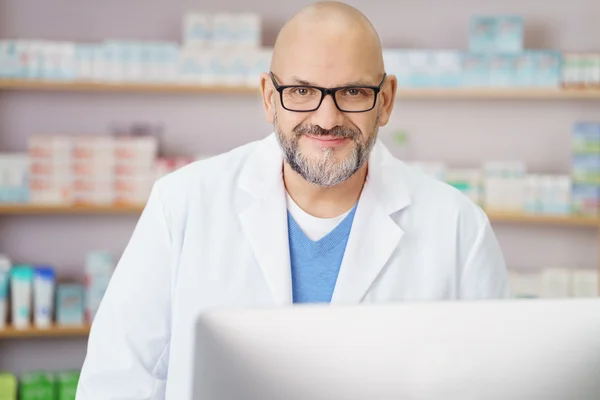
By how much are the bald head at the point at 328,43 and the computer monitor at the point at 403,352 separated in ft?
2.68

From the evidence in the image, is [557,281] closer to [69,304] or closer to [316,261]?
[69,304]

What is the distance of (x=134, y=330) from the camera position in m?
1.78

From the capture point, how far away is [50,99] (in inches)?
187

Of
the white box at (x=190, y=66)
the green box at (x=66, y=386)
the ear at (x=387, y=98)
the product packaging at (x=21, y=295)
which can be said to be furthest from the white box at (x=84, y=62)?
the ear at (x=387, y=98)

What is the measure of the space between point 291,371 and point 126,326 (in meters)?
0.94

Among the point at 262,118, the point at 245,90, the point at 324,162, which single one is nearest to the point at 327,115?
the point at 324,162

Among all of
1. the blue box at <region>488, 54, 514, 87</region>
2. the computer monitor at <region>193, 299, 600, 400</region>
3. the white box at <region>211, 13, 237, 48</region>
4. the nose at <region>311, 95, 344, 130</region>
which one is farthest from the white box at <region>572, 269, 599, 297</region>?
the computer monitor at <region>193, 299, 600, 400</region>

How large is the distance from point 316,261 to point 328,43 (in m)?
0.47

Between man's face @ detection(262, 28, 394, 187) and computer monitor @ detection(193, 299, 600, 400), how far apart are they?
0.79m

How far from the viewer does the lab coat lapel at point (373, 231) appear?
6.12 ft

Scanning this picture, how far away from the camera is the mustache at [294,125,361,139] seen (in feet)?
5.57

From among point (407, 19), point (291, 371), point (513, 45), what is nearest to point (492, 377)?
point (291, 371)

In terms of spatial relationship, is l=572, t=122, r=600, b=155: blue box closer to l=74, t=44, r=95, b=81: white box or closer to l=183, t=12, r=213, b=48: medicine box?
l=183, t=12, r=213, b=48: medicine box

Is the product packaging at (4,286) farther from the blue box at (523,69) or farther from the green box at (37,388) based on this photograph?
the blue box at (523,69)
